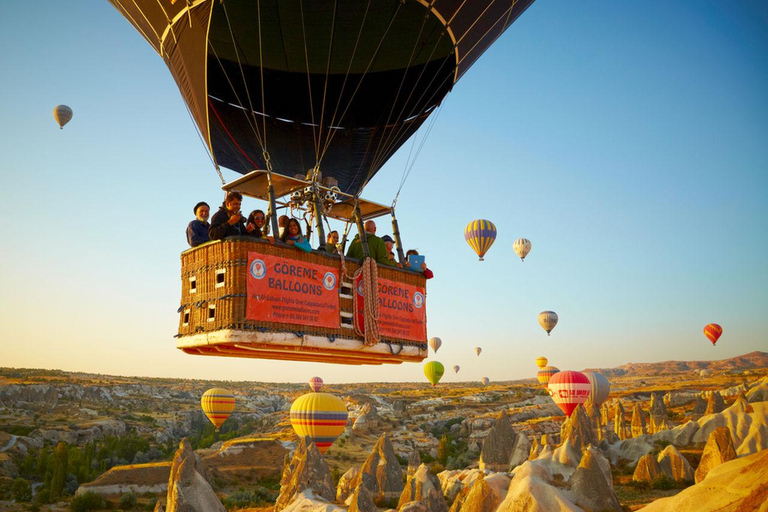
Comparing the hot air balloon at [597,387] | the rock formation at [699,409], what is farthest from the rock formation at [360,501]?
the rock formation at [699,409]

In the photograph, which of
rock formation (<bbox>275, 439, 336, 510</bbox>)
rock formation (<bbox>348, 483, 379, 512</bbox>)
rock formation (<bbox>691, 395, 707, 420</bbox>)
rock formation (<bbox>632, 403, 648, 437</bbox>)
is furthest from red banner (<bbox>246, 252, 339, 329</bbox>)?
rock formation (<bbox>691, 395, 707, 420</bbox>)

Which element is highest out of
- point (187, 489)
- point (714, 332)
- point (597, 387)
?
point (714, 332)

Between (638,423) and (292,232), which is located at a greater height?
(292,232)

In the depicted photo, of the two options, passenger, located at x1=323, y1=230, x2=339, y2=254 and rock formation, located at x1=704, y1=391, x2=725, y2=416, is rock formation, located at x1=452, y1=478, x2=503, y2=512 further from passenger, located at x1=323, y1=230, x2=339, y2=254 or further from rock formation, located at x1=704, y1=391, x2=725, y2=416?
rock formation, located at x1=704, y1=391, x2=725, y2=416

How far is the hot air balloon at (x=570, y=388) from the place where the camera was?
176 ft

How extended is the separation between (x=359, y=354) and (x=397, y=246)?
1.81 meters

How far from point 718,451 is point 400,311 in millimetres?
34888

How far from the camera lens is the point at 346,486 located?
4481cm

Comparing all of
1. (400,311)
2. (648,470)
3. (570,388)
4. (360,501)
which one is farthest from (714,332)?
(400,311)

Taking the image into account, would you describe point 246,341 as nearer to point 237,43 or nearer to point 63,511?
point 237,43

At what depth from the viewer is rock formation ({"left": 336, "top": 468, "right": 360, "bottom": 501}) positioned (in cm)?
4256

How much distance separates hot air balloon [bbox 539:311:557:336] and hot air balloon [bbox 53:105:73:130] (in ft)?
182

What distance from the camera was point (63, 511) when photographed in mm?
49594

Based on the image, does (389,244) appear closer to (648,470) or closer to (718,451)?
(718,451)
